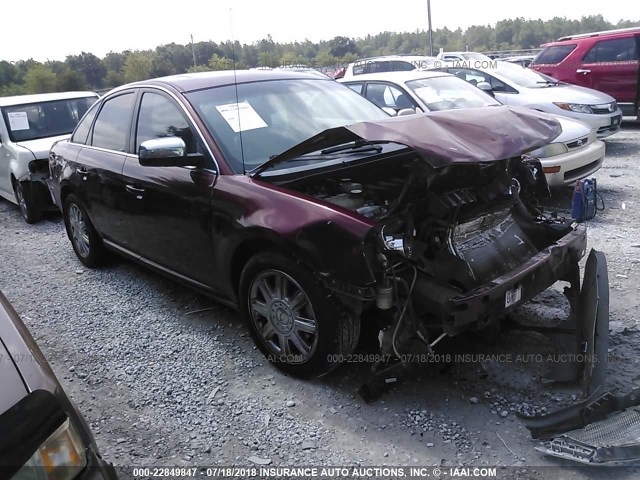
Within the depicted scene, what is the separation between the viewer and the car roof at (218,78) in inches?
158

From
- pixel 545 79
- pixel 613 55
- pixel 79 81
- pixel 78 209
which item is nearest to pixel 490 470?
pixel 78 209

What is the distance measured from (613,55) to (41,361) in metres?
12.2

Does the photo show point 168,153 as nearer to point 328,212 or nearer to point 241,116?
point 241,116

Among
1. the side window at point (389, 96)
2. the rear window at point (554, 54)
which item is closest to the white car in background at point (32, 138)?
the side window at point (389, 96)

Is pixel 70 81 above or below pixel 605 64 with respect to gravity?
above

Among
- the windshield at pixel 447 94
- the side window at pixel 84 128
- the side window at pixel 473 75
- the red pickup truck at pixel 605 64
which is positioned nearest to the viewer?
the side window at pixel 84 128

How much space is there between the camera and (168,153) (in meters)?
3.48

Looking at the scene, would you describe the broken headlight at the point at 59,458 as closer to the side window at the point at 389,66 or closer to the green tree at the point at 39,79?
the side window at the point at 389,66

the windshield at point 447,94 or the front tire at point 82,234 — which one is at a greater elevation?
the windshield at point 447,94

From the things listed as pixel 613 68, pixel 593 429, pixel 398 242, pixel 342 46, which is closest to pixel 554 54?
pixel 613 68

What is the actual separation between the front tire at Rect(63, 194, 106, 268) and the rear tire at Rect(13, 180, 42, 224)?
214 centimetres

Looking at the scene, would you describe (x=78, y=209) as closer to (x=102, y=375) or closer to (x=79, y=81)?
(x=102, y=375)

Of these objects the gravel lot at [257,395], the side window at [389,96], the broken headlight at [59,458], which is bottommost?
the gravel lot at [257,395]

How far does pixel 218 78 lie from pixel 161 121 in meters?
0.52
